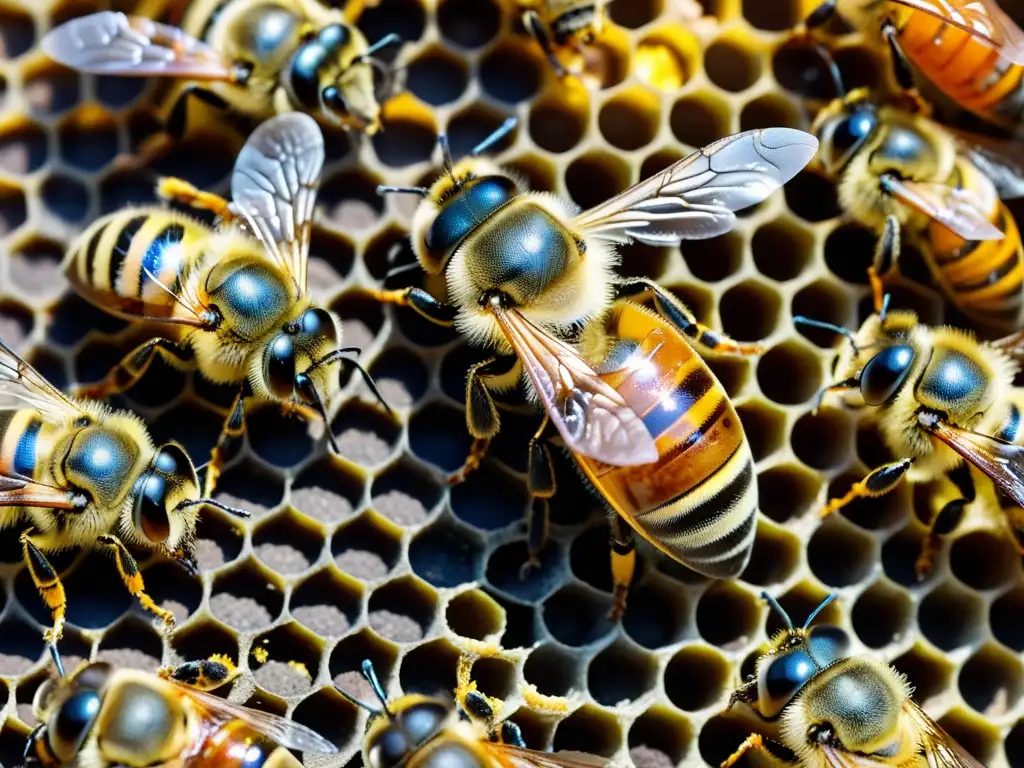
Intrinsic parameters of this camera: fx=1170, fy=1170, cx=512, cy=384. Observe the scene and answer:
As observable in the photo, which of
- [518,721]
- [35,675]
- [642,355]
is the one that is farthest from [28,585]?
[642,355]

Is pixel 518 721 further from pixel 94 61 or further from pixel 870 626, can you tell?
pixel 94 61

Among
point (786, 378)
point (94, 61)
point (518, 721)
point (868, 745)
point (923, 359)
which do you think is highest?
point (94, 61)

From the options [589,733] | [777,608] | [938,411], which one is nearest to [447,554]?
[589,733]

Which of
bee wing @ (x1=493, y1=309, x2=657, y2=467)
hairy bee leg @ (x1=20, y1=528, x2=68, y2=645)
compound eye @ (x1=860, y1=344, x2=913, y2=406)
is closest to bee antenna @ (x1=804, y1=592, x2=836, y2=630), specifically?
compound eye @ (x1=860, y1=344, x2=913, y2=406)

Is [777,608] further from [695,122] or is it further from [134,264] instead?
[134,264]

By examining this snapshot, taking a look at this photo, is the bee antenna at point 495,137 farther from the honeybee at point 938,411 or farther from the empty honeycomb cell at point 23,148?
the empty honeycomb cell at point 23,148

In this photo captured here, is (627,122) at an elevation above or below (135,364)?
above
